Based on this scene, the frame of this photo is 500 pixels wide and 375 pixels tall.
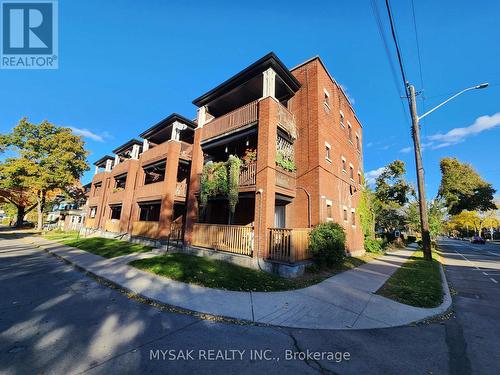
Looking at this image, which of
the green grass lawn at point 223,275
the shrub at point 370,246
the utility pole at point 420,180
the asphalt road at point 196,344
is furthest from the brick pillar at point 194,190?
the shrub at point 370,246

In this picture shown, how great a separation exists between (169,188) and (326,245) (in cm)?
1185

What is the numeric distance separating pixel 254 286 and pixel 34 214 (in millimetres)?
73182

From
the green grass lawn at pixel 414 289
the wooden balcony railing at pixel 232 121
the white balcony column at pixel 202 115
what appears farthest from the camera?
the white balcony column at pixel 202 115

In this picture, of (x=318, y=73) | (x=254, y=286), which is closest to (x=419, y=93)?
(x=318, y=73)

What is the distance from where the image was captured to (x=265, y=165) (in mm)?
10953

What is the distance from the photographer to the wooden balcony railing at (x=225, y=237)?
10.8 metres

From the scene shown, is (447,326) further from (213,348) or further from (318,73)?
(318,73)

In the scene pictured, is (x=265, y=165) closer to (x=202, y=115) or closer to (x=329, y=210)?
(x=329, y=210)

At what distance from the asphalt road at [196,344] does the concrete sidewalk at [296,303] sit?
415 mm

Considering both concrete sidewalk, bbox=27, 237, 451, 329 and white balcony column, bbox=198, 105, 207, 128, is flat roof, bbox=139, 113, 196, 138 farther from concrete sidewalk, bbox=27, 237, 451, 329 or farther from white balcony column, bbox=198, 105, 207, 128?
concrete sidewalk, bbox=27, 237, 451, 329

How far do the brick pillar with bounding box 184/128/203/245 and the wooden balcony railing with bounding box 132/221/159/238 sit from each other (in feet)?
13.8

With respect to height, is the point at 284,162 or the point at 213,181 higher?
the point at 284,162

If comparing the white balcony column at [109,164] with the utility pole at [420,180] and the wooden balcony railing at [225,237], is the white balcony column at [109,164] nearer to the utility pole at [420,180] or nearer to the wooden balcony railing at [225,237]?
the wooden balcony railing at [225,237]

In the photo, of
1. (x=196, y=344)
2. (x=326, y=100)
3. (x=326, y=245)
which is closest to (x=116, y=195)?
(x=326, y=100)
